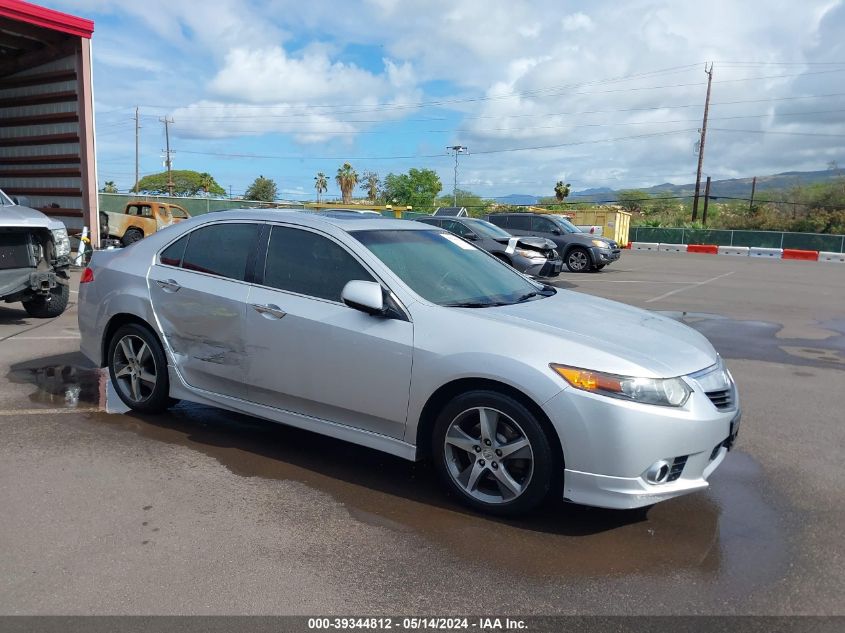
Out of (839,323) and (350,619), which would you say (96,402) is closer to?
(350,619)

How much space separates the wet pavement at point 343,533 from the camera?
3104mm

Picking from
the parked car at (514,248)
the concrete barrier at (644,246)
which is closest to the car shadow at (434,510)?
the parked car at (514,248)

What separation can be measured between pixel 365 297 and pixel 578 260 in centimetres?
1704

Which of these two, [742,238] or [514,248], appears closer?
[514,248]

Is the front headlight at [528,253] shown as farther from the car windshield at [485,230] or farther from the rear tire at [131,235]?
the rear tire at [131,235]

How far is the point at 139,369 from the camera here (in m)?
5.39

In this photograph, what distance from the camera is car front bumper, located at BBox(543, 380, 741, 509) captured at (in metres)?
3.42

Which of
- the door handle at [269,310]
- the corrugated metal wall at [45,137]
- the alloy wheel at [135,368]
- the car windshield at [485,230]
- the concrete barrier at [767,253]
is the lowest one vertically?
the concrete barrier at [767,253]

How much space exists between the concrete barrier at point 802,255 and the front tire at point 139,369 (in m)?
33.8

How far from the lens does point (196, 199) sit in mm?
32000

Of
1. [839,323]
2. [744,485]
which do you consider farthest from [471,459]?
[839,323]

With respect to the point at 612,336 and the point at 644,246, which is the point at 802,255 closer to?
the point at 644,246

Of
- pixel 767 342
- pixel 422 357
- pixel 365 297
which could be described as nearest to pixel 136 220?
pixel 767 342

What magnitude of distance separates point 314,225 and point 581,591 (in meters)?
2.76
